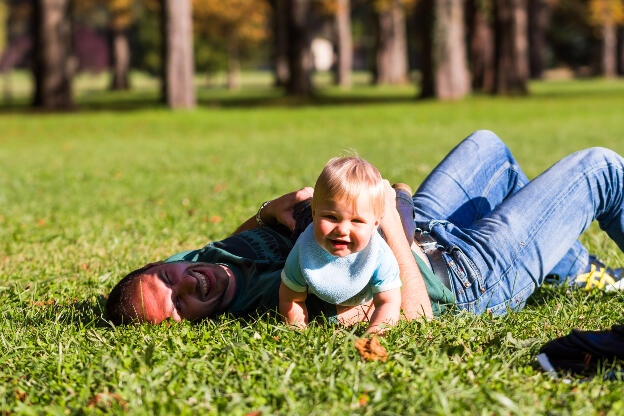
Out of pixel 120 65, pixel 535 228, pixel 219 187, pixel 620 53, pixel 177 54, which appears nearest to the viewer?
pixel 535 228

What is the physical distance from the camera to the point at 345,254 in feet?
10.8

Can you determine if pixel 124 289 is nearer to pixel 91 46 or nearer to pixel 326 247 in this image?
pixel 326 247

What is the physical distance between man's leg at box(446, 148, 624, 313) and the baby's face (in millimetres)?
798

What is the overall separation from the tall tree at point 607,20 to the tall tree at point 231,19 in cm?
2060

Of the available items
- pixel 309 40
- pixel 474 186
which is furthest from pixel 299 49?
pixel 474 186

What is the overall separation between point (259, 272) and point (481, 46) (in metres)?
28.4

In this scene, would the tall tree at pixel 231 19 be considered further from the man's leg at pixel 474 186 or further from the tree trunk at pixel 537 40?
the man's leg at pixel 474 186

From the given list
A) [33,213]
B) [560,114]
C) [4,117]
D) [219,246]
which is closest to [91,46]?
[4,117]

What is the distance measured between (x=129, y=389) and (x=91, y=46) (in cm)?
7360

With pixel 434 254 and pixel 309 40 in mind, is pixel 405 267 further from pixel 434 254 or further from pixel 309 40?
pixel 309 40

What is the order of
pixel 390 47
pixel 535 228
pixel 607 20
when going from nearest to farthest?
pixel 535 228 → pixel 390 47 → pixel 607 20

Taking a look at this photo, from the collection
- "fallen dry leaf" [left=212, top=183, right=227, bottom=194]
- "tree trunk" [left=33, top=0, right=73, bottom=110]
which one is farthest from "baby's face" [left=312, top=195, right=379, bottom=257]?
"tree trunk" [left=33, top=0, right=73, bottom=110]

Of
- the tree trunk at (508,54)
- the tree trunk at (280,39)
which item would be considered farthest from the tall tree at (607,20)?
the tree trunk at (508,54)

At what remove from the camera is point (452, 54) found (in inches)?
968
